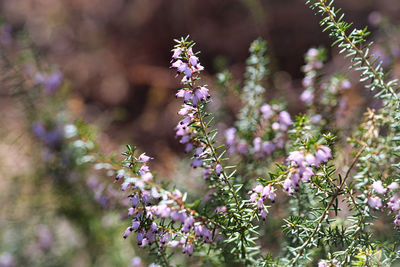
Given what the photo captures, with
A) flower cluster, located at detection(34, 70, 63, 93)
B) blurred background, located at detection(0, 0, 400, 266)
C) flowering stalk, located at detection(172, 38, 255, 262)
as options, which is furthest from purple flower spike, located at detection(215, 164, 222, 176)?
blurred background, located at detection(0, 0, 400, 266)

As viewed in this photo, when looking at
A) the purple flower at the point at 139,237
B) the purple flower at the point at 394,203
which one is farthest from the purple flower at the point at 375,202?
the purple flower at the point at 139,237

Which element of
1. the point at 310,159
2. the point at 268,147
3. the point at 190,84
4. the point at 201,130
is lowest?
the point at 310,159

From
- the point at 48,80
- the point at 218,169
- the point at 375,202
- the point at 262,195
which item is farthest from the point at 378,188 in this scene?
the point at 48,80

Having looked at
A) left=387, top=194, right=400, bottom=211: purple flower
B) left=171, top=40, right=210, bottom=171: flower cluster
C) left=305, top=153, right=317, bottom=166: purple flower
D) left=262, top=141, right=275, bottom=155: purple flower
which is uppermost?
left=262, top=141, right=275, bottom=155: purple flower

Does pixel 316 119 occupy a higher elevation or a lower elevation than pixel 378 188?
higher

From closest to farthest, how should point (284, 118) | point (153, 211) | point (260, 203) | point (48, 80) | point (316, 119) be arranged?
point (153, 211)
point (260, 203)
point (284, 118)
point (316, 119)
point (48, 80)

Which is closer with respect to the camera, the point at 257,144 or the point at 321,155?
the point at 321,155

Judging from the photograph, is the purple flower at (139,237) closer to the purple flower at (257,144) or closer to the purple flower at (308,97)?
the purple flower at (257,144)

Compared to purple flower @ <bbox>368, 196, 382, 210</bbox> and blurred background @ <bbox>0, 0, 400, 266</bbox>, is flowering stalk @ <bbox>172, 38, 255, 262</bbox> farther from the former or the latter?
blurred background @ <bbox>0, 0, 400, 266</bbox>

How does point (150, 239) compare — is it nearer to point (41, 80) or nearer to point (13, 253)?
point (41, 80)

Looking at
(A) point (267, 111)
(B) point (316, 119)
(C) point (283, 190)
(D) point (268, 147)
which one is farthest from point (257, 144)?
(C) point (283, 190)

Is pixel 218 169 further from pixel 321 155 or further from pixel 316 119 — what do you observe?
pixel 316 119

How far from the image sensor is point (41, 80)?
370 cm

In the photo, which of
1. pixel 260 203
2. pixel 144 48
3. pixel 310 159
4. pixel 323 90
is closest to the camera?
pixel 310 159
